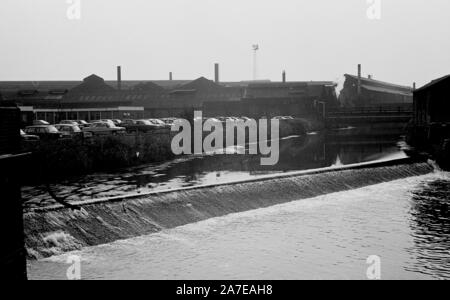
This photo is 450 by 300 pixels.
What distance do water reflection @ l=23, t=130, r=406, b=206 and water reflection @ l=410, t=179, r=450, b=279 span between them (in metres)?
9.49

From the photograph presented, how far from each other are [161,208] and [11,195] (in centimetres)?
832

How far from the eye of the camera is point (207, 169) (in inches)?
1267

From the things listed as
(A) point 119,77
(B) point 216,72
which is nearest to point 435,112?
(B) point 216,72

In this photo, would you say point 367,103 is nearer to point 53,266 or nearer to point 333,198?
point 333,198

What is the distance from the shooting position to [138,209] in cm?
1767

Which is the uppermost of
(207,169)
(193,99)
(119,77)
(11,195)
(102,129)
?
(119,77)

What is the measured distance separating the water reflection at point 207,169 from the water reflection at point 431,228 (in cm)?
949

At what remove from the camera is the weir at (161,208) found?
15.0 meters

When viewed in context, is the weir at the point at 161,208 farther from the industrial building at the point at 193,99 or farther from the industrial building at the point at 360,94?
the industrial building at the point at 360,94

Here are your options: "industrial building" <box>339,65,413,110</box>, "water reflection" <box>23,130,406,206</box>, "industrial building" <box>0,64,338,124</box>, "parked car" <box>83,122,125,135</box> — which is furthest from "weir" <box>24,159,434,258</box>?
"industrial building" <box>339,65,413,110</box>

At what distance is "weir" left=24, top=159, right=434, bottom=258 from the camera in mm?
14977

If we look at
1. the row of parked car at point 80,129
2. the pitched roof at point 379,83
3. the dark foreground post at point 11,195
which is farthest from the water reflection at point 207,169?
the pitched roof at point 379,83

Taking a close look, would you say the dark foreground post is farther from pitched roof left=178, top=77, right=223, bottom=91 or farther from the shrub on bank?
pitched roof left=178, top=77, right=223, bottom=91

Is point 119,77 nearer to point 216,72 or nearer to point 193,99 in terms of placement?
point 216,72
